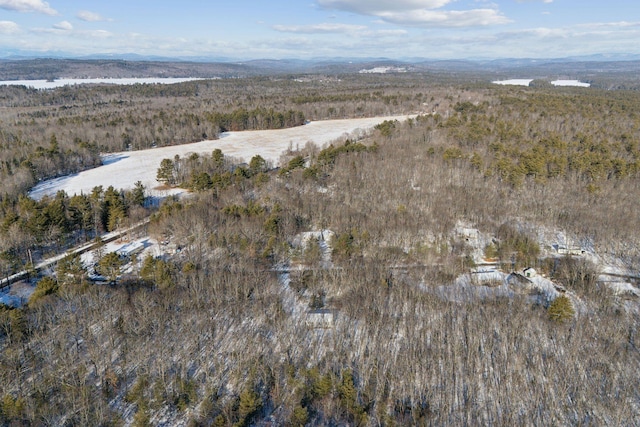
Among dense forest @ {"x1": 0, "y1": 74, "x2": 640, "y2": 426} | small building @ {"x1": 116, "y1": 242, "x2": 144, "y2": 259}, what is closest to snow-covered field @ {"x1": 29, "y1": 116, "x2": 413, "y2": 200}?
dense forest @ {"x1": 0, "y1": 74, "x2": 640, "y2": 426}

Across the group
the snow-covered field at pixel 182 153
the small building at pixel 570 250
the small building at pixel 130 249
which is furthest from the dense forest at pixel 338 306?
the snow-covered field at pixel 182 153

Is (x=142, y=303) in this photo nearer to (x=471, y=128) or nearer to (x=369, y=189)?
(x=369, y=189)

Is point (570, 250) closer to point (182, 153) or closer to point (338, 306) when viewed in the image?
point (338, 306)

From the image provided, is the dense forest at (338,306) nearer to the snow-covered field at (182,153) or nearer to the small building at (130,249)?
the small building at (130,249)

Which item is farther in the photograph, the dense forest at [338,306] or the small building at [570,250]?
the small building at [570,250]

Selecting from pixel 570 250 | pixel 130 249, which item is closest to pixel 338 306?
pixel 130 249

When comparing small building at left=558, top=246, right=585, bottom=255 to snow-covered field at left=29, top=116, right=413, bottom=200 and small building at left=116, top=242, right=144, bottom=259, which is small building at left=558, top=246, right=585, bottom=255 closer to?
small building at left=116, top=242, right=144, bottom=259
